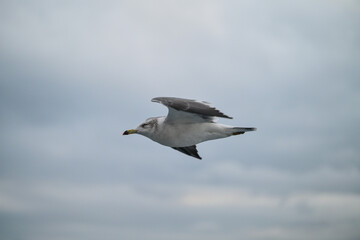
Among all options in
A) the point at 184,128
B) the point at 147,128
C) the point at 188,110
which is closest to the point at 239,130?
the point at 184,128

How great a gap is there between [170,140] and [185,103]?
302cm

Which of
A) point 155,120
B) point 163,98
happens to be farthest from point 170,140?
point 163,98

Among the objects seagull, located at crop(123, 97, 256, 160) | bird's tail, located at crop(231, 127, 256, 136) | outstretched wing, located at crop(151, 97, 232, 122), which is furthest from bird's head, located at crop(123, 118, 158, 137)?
bird's tail, located at crop(231, 127, 256, 136)

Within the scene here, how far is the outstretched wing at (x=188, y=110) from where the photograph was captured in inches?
933

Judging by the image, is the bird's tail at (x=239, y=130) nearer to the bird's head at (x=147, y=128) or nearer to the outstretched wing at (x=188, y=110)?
the outstretched wing at (x=188, y=110)

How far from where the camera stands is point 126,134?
27594 millimetres

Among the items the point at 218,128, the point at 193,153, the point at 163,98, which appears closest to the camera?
the point at 163,98

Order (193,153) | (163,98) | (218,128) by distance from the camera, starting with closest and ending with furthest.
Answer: (163,98)
(218,128)
(193,153)

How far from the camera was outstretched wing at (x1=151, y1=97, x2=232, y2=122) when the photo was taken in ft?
77.8

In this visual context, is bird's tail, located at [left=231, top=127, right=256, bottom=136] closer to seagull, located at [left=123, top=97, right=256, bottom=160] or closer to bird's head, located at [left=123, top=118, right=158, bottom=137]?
seagull, located at [left=123, top=97, right=256, bottom=160]

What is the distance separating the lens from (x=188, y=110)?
2384 centimetres

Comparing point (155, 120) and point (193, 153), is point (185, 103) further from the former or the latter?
point (193, 153)

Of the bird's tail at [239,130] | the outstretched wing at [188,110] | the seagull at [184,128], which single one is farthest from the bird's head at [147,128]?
the bird's tail at [239,130]

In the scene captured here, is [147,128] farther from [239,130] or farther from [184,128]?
[239,130]
